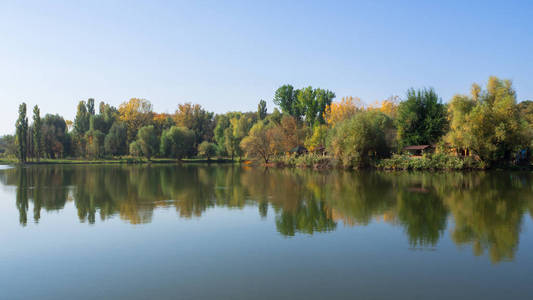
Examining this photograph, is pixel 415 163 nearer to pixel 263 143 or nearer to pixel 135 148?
pixel 263 143

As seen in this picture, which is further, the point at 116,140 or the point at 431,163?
the point at 116,140

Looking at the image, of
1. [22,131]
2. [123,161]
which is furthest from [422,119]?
[22,131]

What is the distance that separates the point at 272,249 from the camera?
9.59 meters

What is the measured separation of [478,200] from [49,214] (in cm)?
1841

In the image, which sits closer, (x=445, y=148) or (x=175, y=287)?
(x=175, y=287)

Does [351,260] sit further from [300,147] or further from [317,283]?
[300,147]

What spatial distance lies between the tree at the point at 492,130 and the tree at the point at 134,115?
64.0m

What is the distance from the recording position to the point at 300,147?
2392 inches

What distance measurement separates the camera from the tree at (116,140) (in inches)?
2940

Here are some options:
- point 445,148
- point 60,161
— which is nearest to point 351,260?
point 445,148

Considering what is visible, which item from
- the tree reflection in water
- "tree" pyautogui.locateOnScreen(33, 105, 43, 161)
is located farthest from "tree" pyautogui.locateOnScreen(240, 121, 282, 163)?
"tree" pyautogui.locateOnScreen(33, 105, 43, 161)

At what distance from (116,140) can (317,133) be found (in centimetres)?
4113

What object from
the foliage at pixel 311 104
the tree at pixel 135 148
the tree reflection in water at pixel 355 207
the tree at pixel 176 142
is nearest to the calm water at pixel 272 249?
the tree reflection in water at pixel 355 207

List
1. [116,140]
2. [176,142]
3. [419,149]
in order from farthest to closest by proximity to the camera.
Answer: [116,140] < [176,142] < [419,149]
